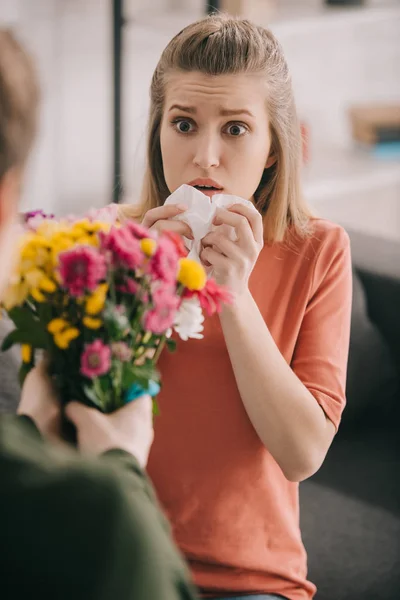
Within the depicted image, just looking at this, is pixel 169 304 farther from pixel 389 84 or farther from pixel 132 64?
pixel 389 84

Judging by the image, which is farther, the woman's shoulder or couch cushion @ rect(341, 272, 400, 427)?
couch cushion @ rect(341, 272, 400, 427)

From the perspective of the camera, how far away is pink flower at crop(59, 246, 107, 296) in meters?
0.85

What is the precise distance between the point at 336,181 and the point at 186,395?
191 cm

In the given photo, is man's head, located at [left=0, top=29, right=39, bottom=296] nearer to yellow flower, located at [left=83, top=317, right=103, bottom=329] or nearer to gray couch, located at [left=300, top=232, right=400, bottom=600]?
yellow flower, located at [left=83, top=317, right=103, bottom=329]

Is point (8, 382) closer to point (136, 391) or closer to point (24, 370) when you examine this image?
point (24, 370)

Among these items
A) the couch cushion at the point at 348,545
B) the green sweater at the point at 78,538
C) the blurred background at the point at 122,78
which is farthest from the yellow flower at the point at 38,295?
the blurred background at the point at 122,78

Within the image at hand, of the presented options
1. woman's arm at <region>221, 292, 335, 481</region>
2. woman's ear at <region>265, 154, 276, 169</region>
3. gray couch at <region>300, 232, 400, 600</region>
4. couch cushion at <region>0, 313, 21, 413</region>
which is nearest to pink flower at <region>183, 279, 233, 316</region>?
woman's arm at <region>221, 292, 335, 481</region>

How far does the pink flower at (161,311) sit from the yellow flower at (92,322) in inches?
2.0

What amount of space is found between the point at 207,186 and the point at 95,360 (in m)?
0.46

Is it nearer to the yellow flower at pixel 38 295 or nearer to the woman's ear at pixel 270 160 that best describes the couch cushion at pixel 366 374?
the woman's ear at pixel 270 160

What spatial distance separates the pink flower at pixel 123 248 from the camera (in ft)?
2.86

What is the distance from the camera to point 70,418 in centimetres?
90

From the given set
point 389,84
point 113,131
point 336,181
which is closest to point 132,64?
point 113,131

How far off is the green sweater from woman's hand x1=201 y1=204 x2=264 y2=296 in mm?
480
